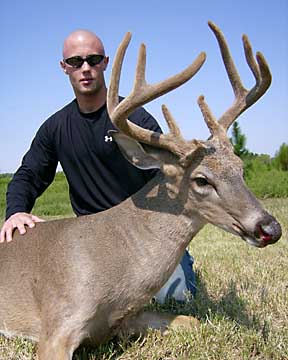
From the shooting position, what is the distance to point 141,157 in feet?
11.5

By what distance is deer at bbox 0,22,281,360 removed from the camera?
10.3 feet

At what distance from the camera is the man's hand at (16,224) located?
3.88 metres

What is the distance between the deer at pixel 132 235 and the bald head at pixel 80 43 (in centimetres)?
130

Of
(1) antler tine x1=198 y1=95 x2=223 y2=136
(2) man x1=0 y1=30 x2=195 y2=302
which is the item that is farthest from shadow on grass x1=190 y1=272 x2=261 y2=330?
(1) antler tine x1=198 y1=95 x2=223 y2=136

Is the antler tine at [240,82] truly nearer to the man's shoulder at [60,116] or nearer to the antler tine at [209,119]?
the antler tine at [209,119]

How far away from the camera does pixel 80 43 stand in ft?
15.1

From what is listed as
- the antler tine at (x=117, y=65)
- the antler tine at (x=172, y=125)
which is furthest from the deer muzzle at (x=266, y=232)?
the antler tine at (x=117, y=65)

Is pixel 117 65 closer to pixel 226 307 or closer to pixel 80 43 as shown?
pixel 80 43

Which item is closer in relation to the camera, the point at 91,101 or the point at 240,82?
the point at 240,82

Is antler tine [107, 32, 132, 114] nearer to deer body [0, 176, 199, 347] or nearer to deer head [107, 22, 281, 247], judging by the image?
deer head [107, 22, 281, 247]

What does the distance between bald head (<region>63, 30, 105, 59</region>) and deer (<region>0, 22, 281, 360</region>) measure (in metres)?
1.30

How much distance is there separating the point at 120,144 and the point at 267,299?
191 centimetres

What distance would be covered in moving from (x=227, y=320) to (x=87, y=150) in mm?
1834

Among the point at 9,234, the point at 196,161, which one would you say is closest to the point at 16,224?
the point at 9,234
